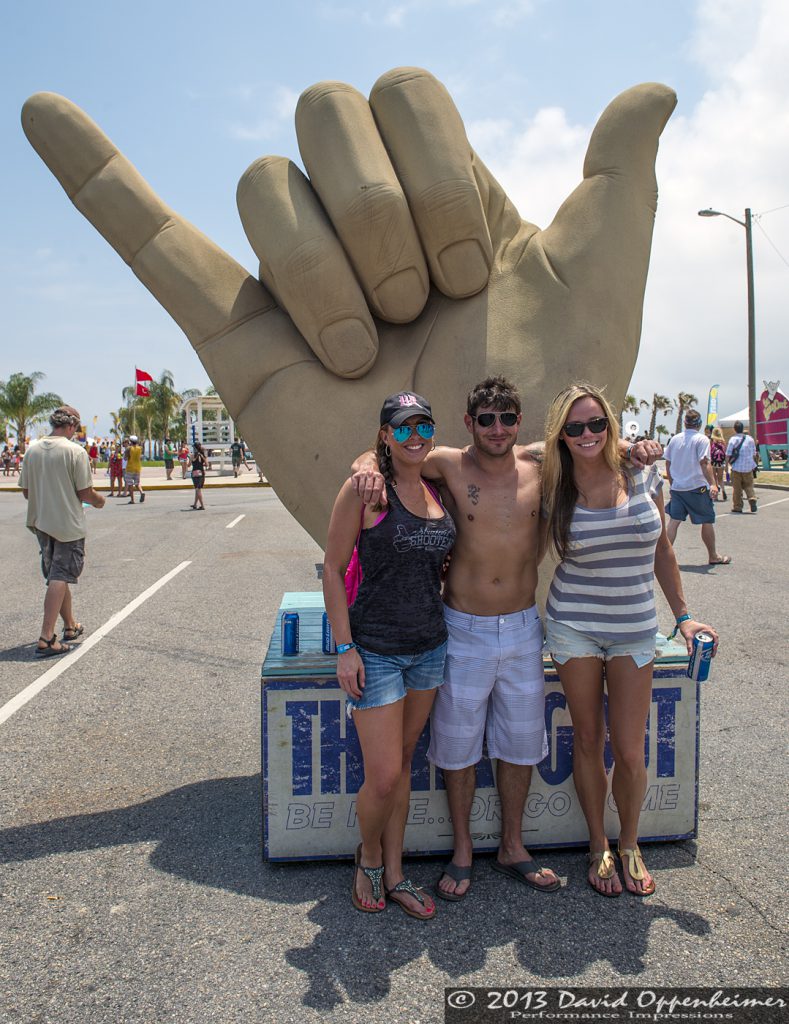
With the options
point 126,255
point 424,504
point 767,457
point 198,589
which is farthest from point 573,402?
point 767,457

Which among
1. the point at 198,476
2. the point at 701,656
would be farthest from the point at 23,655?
the point at 198,476

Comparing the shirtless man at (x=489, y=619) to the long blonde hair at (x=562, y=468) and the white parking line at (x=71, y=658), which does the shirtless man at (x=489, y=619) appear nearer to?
the long blonde hair at (x=562, y=468)

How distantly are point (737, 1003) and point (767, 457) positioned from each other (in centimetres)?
3139

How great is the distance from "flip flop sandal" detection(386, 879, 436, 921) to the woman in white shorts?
58 centimetres

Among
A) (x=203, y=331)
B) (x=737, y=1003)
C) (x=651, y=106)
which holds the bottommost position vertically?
(x=737, y=1003)

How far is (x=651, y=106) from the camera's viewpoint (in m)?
3.15

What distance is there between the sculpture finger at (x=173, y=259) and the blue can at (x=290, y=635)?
1062 millimetres

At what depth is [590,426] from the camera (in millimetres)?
2404

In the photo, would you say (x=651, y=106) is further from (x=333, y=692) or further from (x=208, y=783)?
(x=208, y=783)

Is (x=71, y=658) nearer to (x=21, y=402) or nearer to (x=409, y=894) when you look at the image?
(x=409, y=894)

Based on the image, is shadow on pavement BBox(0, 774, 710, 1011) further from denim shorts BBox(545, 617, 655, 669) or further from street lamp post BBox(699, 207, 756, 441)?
street lamp post BBox(699, 207, 756, 441)

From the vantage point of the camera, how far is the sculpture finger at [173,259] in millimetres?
3039

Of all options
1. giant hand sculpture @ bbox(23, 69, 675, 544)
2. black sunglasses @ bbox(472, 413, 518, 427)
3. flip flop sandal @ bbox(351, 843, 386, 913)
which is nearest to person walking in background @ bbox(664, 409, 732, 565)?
giant hand sculpture @ bbox(23, 69, 675, 544)

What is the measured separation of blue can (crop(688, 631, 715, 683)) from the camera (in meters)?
2.47
